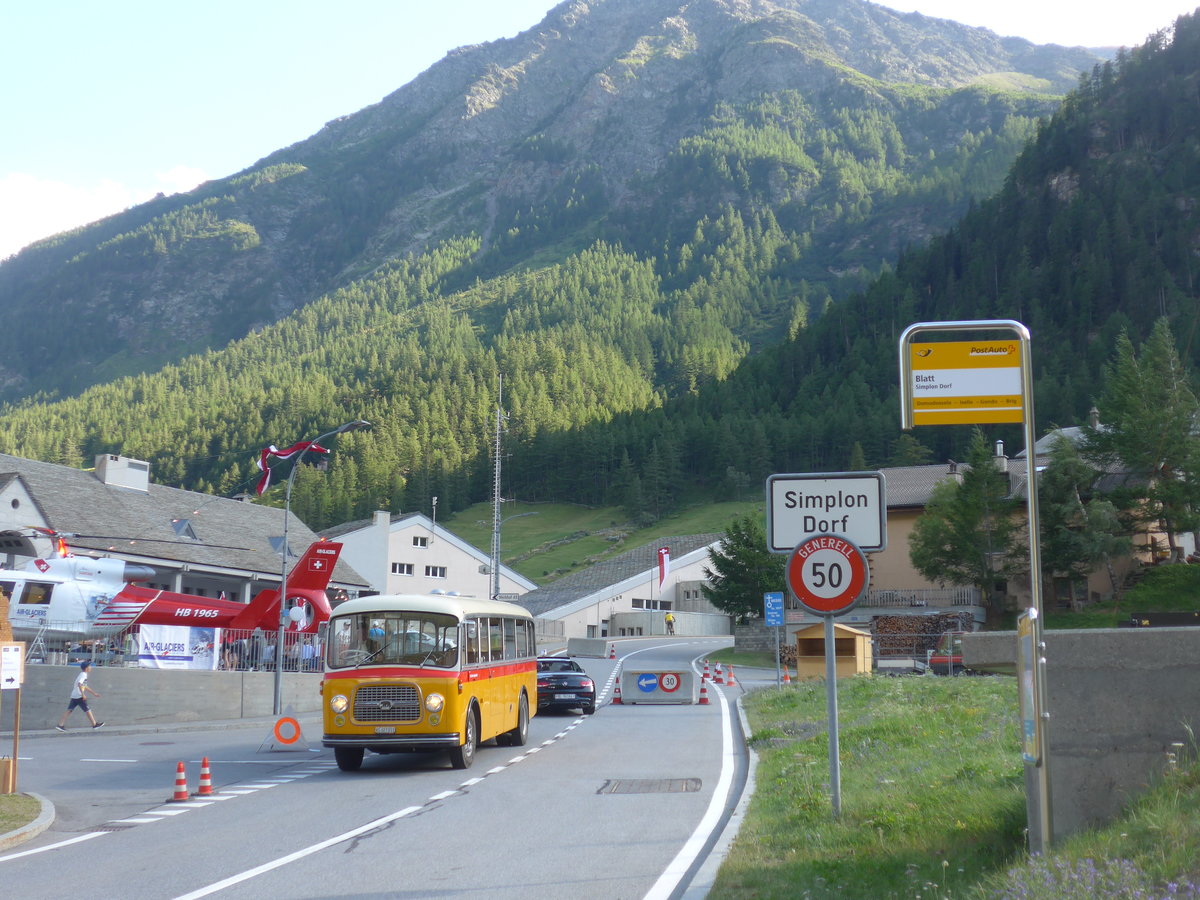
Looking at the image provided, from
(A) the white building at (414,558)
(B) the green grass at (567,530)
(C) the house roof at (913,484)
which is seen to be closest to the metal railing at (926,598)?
(C) the house roof at (913,484)

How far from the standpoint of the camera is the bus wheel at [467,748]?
57.3 feet

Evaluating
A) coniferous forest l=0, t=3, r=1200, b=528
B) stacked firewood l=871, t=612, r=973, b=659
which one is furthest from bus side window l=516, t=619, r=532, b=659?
coniferous forest l=0, t=3, r=1200, b=528

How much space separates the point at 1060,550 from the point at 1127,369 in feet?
42.9

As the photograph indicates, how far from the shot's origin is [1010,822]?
8.60 metres

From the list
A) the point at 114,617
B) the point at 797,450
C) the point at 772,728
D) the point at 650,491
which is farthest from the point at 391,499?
the point at 772,728

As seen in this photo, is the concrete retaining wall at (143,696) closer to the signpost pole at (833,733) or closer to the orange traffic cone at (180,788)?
the orange traffic cone at (180,788)

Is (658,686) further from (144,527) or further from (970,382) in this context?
(144,527)

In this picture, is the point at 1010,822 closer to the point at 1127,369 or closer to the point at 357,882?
the point at 357,882

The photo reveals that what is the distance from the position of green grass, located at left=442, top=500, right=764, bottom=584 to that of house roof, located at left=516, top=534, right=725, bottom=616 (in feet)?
22.2

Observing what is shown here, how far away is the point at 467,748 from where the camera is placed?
1766cm

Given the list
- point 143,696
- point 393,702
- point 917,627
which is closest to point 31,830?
point 393,702

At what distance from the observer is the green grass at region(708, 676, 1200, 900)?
19.3 ft

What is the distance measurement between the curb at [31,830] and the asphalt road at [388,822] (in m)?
0.14

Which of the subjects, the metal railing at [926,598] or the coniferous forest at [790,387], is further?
the coniferous forest at [790,387]
